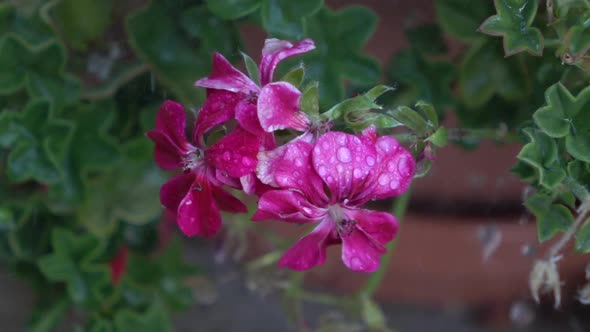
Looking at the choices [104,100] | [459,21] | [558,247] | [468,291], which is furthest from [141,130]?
[468,291]

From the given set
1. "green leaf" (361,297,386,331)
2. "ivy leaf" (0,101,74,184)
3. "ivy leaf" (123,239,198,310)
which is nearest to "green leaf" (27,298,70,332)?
"ivy leaf" (123,239,198,310)

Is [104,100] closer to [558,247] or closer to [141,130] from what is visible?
[141,130]

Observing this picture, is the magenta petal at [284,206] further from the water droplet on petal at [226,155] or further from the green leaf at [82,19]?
the green leaf at [82,19]

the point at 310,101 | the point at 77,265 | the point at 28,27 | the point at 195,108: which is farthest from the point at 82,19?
the point at 310,101

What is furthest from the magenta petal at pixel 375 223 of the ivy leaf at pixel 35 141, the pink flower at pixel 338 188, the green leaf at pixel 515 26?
the ivy leaf at pixel 35 141

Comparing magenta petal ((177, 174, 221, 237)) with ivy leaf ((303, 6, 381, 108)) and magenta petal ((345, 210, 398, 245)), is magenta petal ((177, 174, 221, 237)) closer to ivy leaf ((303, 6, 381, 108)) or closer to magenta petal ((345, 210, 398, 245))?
magenta petal ((345, 210, 398, 245))

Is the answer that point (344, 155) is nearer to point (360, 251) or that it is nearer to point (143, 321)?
point (360, 251)
